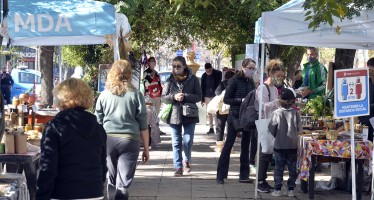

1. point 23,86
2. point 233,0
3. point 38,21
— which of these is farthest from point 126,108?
point 23,86

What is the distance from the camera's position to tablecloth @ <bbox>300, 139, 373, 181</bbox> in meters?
9.60

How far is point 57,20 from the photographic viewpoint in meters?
8.90

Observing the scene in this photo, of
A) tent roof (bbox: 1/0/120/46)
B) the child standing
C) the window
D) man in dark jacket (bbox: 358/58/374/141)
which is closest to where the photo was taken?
tent roof (bbox: 1/0/120/46)

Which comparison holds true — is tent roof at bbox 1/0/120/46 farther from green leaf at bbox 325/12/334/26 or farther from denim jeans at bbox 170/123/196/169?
denim jeans at bbox 170/123/196/169

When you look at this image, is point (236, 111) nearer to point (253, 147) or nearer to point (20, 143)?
point (253, 147)

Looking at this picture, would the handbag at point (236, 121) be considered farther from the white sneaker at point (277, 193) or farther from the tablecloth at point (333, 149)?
the tablecloth at point (333, 149)

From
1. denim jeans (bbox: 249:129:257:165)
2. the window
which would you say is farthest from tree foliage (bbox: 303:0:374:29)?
the window

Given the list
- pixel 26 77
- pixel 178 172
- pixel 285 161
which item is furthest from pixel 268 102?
pixel 26 77

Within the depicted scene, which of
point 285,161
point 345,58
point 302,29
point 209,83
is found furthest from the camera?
point 209,83

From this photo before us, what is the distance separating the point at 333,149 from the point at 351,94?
4.58 ft

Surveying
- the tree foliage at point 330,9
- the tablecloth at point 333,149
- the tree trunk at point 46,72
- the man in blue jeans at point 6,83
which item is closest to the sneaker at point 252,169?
the tablecloth at point 333,149

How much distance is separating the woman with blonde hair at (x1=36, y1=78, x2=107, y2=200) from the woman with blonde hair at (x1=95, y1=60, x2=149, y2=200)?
6.94ft

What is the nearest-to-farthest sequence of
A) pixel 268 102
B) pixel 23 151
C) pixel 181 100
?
pixel 23 151 < pixel 268 102 < pixel 181 100

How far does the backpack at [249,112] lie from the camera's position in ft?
34.7
